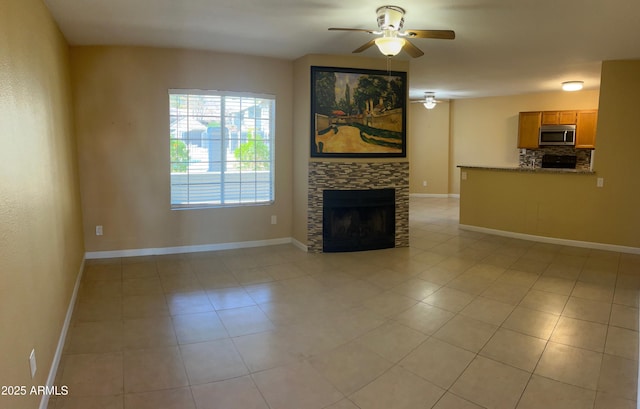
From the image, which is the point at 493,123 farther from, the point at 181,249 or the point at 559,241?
the point at 181,249

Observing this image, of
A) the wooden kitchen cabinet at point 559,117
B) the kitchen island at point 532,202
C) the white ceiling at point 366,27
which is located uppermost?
the white ceiling at point 366,27

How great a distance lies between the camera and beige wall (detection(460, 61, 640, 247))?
528cm

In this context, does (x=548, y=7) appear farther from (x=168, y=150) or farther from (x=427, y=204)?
(x=427, y=204)

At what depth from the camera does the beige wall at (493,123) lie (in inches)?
333

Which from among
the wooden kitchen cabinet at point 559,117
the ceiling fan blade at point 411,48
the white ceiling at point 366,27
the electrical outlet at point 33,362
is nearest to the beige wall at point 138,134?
the white ceiling at point 366,27

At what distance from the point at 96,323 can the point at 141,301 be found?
49cm

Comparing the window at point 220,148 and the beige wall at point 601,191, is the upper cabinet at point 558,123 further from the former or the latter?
the window at point 220,148

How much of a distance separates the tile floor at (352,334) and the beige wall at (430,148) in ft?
18.6

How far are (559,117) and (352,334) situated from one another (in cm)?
764

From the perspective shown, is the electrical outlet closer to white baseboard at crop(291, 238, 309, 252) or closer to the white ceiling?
the white ceiling

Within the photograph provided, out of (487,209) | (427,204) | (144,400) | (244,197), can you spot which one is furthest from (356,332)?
(427,204)

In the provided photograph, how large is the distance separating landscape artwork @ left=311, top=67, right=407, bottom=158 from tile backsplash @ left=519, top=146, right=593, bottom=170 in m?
5.10

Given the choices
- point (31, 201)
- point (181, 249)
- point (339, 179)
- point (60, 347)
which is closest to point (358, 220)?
point (339, 179)

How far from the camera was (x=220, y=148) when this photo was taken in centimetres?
525
